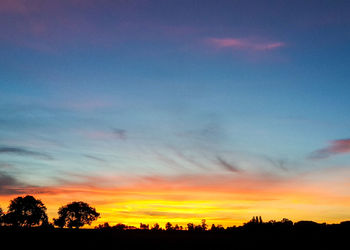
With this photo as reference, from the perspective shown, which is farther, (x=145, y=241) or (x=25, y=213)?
(x=25, y=213)

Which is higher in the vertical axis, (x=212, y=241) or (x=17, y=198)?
(x=17, y=198)

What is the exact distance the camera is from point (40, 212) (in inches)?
4636

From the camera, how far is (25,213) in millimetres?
115375

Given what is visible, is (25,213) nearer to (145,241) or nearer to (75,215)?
(75,215)

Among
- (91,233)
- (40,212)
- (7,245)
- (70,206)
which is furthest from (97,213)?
(7,245)

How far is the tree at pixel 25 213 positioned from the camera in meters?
113

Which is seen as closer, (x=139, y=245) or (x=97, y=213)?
(x=139, y=245)

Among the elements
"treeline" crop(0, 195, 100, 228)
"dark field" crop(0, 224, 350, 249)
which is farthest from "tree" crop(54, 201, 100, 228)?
"dark field" crop(0, 224, 350, 249)

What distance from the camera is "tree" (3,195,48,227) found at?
112750 millimetres

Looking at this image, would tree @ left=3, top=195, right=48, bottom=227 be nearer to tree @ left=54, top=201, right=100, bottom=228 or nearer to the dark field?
tree @ left=54, top=201, right=100, bottom=228

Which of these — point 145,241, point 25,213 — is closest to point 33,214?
point 25,213

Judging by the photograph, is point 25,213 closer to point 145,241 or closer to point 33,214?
point 33,214

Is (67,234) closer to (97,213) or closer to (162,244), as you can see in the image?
(162,244)

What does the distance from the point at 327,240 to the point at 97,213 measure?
109 meters
